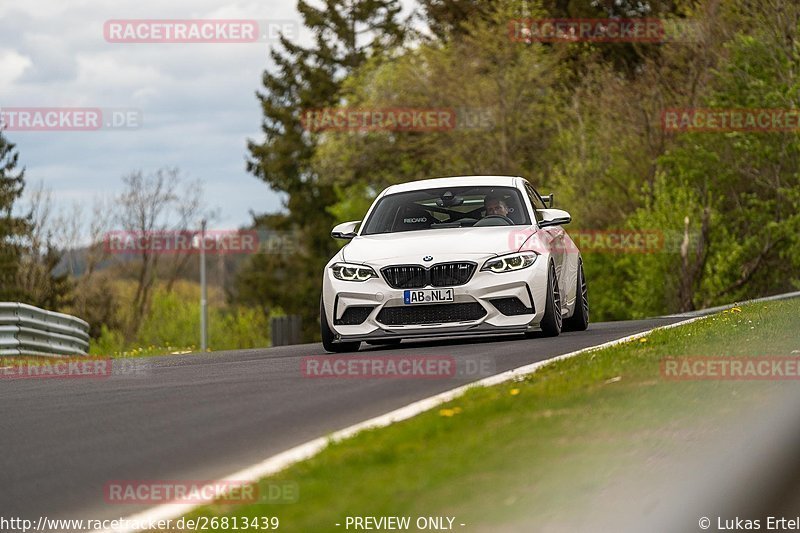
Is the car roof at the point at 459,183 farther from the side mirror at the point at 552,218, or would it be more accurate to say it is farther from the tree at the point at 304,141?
the tree at the point at 304,141

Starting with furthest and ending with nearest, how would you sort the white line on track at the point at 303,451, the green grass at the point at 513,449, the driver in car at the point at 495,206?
the driver in car at the point at 495,206
the white line on track at the point at 303,451
the green grass at the point at 513,449

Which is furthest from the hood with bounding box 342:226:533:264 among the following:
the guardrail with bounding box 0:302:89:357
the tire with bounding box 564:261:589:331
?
the guardrail with bounding box 0:302:89:357

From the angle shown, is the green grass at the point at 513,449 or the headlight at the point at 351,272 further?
the headlight at the point at 351,272

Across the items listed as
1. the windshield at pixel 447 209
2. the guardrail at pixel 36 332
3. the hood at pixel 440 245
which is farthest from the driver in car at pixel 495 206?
the guardrail at pixel 36 332

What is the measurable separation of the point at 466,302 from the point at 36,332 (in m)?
13.4

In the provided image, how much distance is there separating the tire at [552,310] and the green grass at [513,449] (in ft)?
13.0

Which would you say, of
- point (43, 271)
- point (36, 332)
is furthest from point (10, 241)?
point (36, 332)

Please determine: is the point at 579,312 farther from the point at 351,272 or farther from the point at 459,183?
the point at 351,272

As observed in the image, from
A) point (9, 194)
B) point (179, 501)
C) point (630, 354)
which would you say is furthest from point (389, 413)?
point (9, 194)

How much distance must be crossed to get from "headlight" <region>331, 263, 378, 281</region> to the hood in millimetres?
Result: 78

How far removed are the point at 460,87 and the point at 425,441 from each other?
44.6 metres

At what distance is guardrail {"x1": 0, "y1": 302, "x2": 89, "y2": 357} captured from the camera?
23.3 m

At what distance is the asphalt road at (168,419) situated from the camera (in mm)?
6962

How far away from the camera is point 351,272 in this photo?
1348 centimetres
